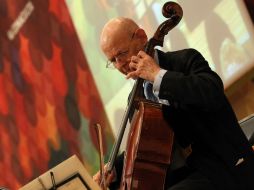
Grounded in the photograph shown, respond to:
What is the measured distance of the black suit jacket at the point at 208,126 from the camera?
5.04 feet

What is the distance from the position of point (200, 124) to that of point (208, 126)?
28mm

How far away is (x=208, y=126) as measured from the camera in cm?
160

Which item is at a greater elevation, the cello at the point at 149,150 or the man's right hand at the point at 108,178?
the cello at the point at 149,150

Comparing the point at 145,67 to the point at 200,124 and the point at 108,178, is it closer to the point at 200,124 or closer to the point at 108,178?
the point at 200,124

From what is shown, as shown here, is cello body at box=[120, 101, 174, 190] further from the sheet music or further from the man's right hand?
the man's right hand

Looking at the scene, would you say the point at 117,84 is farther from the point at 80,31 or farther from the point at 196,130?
the point at 196,130

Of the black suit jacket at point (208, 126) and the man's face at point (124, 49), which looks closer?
the black suit jacket at point (208, 126)

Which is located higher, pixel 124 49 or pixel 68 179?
pixel 124 49

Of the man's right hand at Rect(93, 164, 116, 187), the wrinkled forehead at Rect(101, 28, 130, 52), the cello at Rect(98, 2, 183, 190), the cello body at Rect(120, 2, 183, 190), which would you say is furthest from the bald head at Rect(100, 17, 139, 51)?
the man's right hand at Rect(93, 164, 116, 187)

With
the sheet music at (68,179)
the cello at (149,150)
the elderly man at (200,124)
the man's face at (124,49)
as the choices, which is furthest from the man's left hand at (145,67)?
the sheet music at (68,179)

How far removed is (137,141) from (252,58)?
921 millimetres

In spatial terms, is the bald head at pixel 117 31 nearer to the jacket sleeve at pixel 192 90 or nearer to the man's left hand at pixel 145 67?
the man's left hand at pixel 145 67

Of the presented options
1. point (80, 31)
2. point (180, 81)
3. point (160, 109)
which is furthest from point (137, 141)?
point (80, 31)

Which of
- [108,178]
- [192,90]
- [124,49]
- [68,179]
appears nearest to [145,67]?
[192,90]
